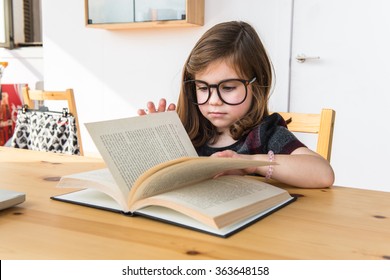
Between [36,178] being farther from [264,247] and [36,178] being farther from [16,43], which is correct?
[16,43]

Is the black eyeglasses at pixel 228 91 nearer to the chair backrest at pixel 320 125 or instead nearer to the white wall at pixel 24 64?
the chair backrest at pixel 320 125

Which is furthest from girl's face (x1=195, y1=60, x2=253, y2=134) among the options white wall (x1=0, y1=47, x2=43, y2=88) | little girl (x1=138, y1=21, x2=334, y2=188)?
white wall (x1=0, y1=47, x2=43, y2=88)

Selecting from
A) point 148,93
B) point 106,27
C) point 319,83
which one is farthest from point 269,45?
point 106,27

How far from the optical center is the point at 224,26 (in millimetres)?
1253

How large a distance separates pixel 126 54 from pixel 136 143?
7.76 feet

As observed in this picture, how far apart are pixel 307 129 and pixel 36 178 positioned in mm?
759

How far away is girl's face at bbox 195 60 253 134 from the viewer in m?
1.13

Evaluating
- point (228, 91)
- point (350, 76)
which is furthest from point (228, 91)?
point (350, 76)

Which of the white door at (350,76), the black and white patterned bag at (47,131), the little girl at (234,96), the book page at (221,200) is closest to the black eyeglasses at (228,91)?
the little girl at (234,96)

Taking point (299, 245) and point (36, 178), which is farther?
point (36, 178)

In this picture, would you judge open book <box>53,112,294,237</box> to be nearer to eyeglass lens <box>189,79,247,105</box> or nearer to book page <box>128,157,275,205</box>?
book page <box>128,157,275,205</box>

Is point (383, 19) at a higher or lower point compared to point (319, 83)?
higher

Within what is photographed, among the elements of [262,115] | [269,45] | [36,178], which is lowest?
[36,178]

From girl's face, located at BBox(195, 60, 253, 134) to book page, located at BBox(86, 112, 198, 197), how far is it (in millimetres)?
235
